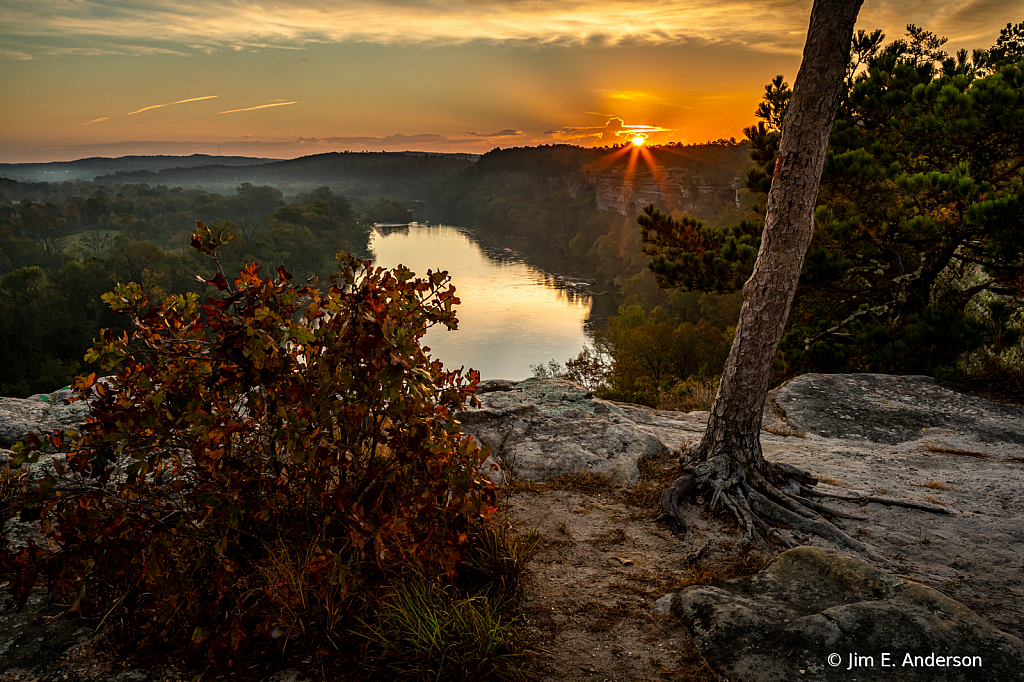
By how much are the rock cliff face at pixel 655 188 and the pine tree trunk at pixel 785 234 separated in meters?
69.6

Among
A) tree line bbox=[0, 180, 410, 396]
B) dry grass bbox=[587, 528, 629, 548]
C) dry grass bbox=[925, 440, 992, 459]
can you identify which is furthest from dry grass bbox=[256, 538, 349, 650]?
dry grass bbox=[925, 440, 992, 459]

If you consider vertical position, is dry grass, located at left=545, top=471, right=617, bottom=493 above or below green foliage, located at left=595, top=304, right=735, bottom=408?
above

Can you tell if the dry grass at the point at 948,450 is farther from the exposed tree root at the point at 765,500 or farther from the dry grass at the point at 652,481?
the dry grass at the point at 652,481

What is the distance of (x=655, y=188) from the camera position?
307ft

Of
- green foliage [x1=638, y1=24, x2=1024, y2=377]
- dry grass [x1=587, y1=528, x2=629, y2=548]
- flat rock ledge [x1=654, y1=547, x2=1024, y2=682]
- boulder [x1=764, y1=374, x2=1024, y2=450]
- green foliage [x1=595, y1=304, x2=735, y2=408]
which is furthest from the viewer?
green foliage [x1=595, y1=304, x2=735, y2=408]

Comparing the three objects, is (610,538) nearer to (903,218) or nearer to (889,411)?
(889,411)

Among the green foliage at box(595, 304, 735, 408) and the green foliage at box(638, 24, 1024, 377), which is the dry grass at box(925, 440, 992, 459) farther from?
Answer: the green foliage at box(595, 304, 735, 408)

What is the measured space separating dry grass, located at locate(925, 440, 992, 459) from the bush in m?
6.05

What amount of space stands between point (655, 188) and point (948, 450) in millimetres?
91556

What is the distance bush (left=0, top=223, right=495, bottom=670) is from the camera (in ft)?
9.62

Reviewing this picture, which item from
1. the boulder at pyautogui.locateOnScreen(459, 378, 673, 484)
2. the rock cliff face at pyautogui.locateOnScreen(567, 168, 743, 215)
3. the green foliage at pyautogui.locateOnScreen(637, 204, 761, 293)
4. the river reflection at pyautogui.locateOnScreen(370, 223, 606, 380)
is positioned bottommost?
the river reflection at pyautogui.locateOnScreen(370, 223, 606, 380)

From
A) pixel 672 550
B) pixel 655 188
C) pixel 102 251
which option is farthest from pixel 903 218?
pixel 655 188

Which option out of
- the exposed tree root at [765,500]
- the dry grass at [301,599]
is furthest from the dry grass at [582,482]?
the dry grass at [301,599]

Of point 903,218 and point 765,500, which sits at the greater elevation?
point 903,218
